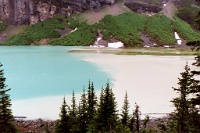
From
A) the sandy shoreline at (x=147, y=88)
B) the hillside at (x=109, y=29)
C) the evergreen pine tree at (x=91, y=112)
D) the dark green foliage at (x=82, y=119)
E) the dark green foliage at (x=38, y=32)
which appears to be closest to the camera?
the evergreen pine tree at (x=91, y=112)

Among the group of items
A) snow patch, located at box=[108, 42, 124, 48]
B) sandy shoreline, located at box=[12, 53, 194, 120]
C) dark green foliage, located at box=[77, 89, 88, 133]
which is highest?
snow patch, located at box=[108, 42, 124, 48]

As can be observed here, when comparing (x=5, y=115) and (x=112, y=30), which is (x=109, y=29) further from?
(x=5, y=115)

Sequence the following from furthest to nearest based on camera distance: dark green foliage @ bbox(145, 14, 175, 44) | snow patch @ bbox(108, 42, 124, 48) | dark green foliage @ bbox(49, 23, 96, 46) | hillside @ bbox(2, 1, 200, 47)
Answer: dark green foliage @ bbox(145, 14, 175, 44), hillside @ bbox(2, 1, 200, 47), dark green foliage @ bbox(49, 23, 96, 46), snow patch @ bbox(108, 42, 124, 48)

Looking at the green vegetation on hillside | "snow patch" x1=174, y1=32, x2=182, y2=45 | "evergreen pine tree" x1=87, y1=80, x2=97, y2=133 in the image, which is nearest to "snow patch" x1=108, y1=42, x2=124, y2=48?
the green vegetation on hillside

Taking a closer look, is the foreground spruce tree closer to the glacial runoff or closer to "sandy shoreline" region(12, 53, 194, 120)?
"sandy shoreline" region(12, 53, 194, 120)

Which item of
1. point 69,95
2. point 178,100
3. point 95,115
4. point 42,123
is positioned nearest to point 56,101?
point 69,95

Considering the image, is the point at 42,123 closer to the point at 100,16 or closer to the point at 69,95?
the point at 69,95

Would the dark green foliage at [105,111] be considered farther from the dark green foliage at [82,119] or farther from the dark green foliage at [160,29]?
the dark green foliage at [160,29]

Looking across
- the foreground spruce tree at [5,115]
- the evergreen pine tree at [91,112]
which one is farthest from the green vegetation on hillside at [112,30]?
the foreground spruce tree at [5,115]
